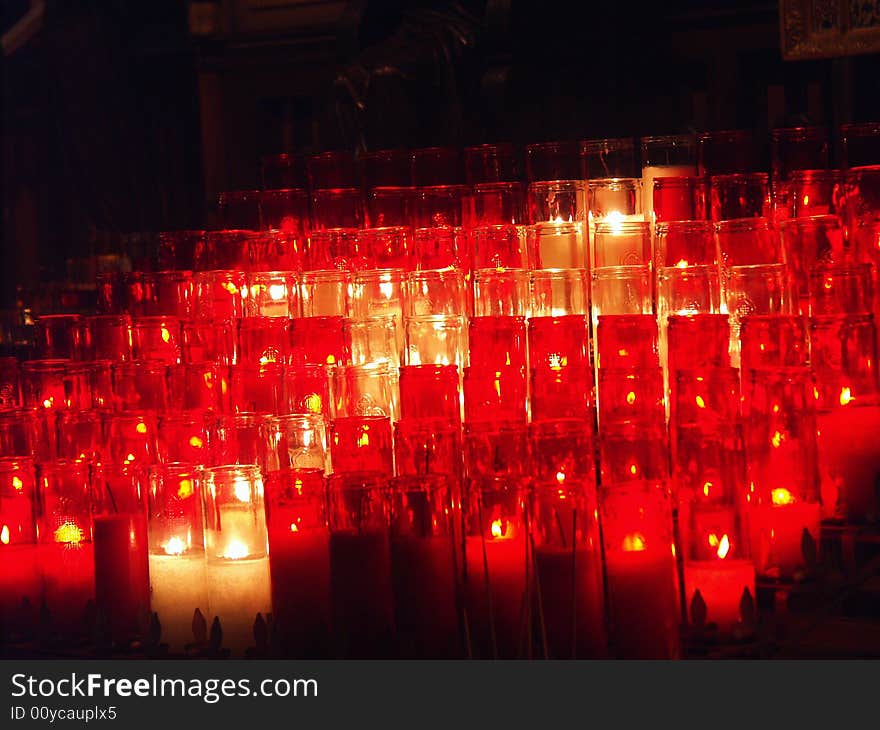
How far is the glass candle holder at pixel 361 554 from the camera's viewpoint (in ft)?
7.25

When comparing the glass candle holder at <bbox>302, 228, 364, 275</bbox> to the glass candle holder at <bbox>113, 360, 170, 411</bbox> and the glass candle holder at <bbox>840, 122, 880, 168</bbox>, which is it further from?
the glass candle holder at <bbox>840, 122, 880, 168</bbox>

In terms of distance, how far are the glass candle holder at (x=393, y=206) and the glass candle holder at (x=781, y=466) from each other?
1019mm

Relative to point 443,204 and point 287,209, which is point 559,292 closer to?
point 443,204

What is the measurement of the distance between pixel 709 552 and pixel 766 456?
251 mm

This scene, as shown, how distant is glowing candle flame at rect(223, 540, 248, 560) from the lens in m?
2.30

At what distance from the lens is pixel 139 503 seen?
243cm

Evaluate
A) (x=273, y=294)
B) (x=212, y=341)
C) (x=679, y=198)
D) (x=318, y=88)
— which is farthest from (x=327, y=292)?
(x=318, y=88)

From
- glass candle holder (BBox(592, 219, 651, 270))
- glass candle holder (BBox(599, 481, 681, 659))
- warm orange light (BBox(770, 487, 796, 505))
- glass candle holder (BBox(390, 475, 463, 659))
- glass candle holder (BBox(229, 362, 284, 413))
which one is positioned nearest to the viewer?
glass candle holder (BBox(599, 481, 681, 659))

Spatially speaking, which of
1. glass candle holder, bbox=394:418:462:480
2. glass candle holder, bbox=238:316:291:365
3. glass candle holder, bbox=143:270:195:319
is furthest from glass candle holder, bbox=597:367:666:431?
glass candle holder, bbox=143:270:195:319

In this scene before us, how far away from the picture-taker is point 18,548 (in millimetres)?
2477

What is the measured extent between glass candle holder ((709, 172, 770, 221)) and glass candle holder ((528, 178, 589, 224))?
0.24m

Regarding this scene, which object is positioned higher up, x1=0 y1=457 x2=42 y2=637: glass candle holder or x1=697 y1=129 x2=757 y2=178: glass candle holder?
x1=697 y1=129 x2=757 y2=178: glass candle holder

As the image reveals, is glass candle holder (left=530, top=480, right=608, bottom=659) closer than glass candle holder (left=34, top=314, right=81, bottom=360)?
Yes
